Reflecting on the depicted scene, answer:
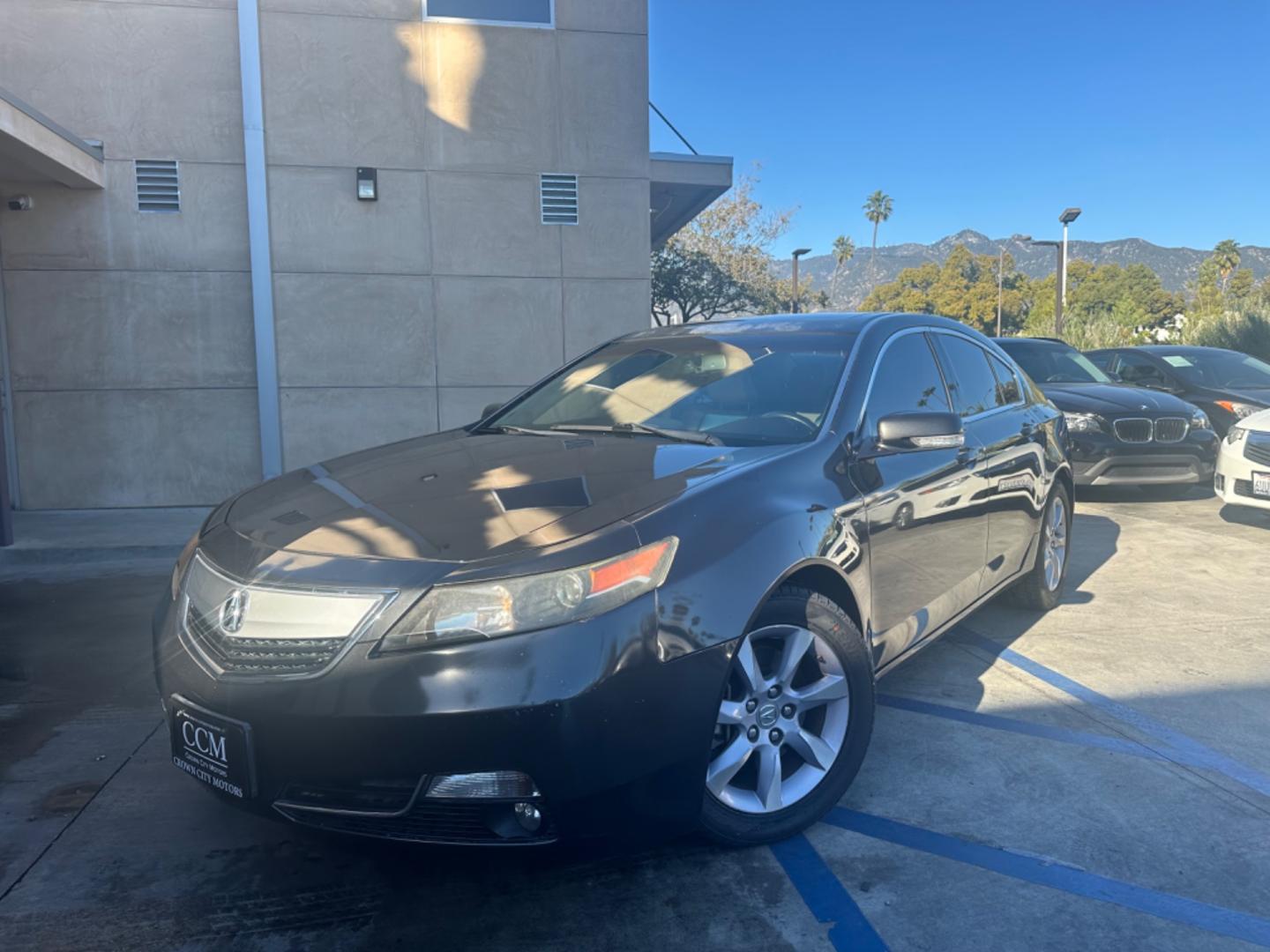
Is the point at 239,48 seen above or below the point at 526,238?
above

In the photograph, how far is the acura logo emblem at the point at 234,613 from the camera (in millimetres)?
2486

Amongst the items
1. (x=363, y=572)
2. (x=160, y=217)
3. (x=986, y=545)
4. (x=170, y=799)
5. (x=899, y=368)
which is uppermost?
(x=160, y=217)

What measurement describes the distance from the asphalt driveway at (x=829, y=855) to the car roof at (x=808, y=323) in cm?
159

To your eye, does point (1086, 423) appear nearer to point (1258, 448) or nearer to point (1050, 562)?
point (1258, 448)

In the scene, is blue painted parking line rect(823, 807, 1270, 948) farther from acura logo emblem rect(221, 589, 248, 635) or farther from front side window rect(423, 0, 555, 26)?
front side window rect(423, 0, 555, 26)

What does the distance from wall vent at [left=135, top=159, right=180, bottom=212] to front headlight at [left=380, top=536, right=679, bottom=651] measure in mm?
8297

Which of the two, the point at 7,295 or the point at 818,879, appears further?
the point at 7,295

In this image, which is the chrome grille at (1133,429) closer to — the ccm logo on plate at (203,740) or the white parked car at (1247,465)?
the white parked car at (1247,465)

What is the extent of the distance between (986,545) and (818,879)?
6.74ft

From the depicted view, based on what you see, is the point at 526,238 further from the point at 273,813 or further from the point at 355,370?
the point at 273,813

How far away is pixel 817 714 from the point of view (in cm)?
304

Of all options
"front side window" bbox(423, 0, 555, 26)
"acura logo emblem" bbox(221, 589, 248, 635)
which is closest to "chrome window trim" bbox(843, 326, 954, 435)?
"acura logo emblem" bbox(221, 589, 248, 635)

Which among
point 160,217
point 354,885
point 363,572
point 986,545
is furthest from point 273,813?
point 160,217

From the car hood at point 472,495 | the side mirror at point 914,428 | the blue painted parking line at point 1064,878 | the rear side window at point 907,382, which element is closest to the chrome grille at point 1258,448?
the rear side window at point 907,382
